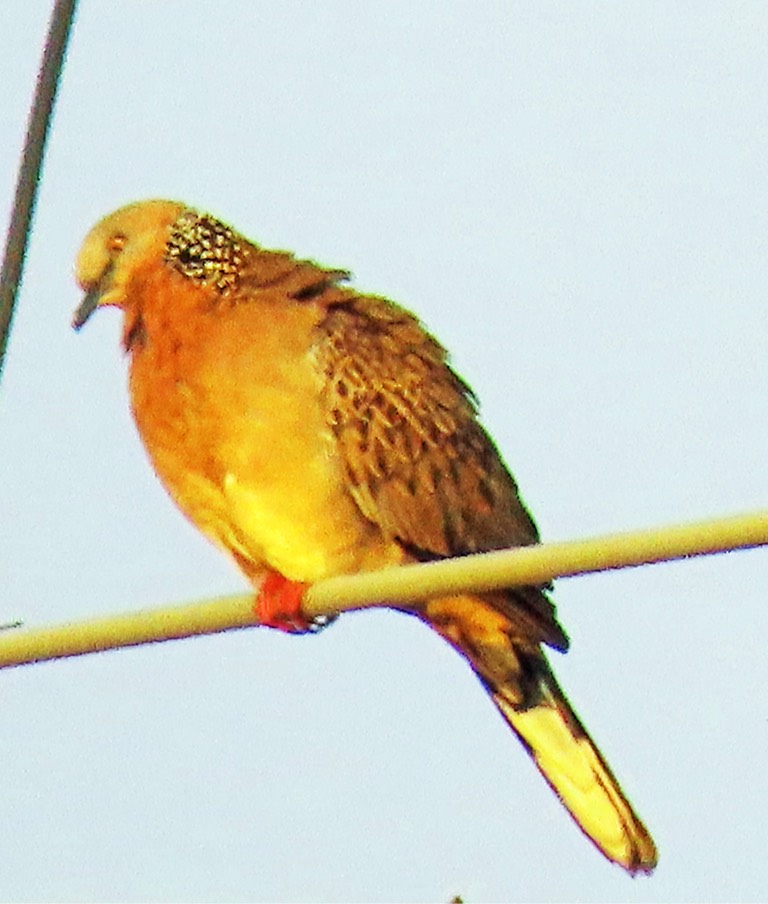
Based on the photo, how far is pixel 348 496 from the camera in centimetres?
482

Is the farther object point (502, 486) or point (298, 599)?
point (502, 486)

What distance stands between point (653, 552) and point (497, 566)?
24 cm

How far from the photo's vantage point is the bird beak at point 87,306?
16.8 ft

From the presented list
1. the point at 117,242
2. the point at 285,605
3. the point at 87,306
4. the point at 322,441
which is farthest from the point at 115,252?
the point at 285,605

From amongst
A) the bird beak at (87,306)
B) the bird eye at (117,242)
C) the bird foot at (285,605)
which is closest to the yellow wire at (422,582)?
the bird foot at (285,605)

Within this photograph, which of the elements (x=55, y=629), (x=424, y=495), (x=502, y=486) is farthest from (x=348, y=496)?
(x=55, y=629)

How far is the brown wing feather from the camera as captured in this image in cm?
486

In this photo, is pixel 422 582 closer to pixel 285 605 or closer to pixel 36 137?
pixel 36 137

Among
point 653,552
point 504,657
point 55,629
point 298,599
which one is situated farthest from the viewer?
point 504,657

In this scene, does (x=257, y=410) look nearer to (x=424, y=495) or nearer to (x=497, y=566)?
(x=424, y=495)

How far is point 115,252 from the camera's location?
17.3 ft

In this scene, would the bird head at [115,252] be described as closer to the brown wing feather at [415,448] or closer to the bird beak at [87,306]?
the bird beak at [87,306]

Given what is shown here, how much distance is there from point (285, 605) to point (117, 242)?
1347 millimetres

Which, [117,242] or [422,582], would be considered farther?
[117,242]
